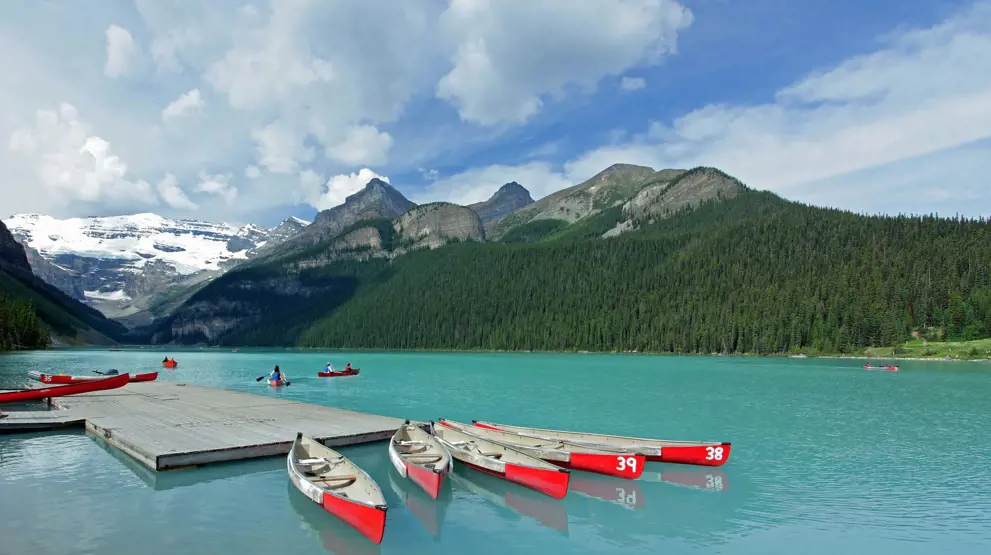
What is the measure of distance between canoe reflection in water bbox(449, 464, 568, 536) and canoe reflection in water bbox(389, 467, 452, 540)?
46.5 inches

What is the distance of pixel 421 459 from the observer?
85.2 ft

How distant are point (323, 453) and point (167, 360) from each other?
108 m

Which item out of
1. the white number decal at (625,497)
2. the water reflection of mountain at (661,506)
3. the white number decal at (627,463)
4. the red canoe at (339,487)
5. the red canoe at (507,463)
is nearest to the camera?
the red canoe at (339,487)

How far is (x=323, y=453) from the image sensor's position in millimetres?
24828

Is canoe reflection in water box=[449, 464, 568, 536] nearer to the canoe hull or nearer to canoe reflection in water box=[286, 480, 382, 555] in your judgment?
canoe reflection in water box=[286, 480, 382, 555]

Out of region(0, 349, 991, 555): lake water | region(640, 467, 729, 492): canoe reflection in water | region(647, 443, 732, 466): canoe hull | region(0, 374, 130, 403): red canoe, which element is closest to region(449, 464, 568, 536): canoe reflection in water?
region(0, 349, 991, 555): lake water

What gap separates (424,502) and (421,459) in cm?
323

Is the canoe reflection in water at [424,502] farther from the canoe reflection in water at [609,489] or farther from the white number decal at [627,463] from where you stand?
the white number decal at [627,463]

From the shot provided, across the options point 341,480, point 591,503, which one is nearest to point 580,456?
point 591,503

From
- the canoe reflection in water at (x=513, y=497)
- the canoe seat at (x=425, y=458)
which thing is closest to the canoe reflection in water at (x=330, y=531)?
the canoe seat at (x=425, y=458)

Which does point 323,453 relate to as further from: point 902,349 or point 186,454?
point 902,349

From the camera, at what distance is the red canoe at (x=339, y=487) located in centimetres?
1777

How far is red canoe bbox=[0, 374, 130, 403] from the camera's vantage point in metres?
44.0

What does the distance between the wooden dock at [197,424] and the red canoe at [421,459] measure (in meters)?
4.58
